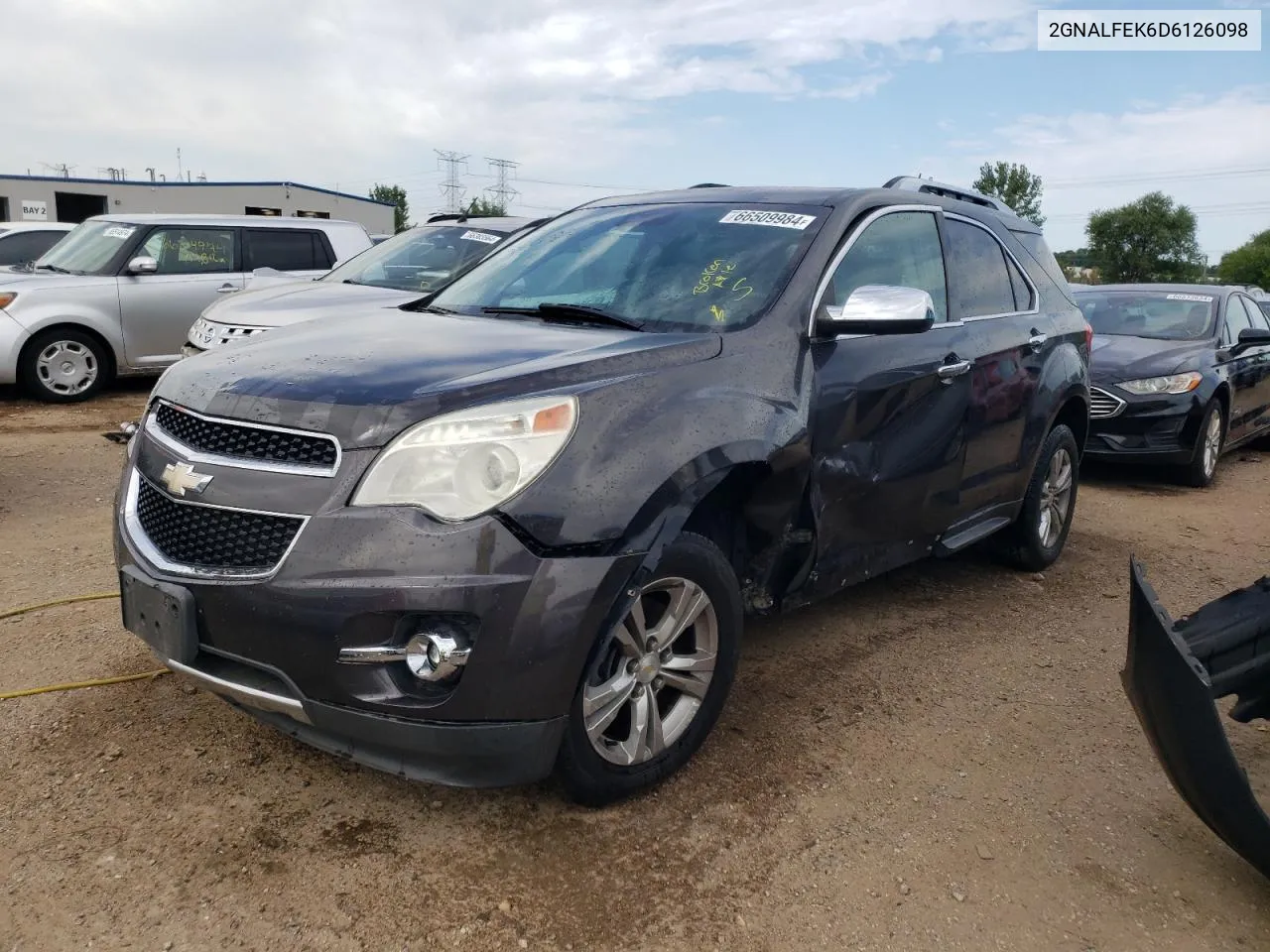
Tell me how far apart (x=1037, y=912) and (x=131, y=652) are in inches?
121

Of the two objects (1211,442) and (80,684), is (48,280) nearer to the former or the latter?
(80,684)

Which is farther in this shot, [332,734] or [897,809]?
[897,809]

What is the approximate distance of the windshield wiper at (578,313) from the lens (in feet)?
10.8

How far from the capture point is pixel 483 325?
3.33m

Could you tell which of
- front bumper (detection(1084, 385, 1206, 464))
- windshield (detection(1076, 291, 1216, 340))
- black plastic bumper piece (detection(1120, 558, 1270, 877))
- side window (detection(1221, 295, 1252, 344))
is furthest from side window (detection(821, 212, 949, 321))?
side window (detection(1221, 295, 1252, 344))

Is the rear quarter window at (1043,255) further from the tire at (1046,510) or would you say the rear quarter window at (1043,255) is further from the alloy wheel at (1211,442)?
the alloy wheel at (1211,442)

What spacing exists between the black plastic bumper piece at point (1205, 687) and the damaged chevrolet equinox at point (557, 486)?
42.9 inches

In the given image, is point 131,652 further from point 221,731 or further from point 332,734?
point 332,734

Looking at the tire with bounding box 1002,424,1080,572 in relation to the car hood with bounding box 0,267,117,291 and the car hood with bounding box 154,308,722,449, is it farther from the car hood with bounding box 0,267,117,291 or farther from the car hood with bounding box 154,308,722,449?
the car hood with bounding box 0,267,117,291

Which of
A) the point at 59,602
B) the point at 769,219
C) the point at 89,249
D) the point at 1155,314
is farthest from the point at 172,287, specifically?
the point at 1155,314

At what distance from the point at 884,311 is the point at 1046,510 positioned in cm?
251

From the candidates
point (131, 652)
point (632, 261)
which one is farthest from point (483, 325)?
point (131, 652)

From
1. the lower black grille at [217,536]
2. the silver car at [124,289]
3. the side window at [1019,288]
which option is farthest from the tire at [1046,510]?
the silver car at [124,289]

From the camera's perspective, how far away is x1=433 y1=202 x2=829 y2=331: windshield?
3.35 metres
